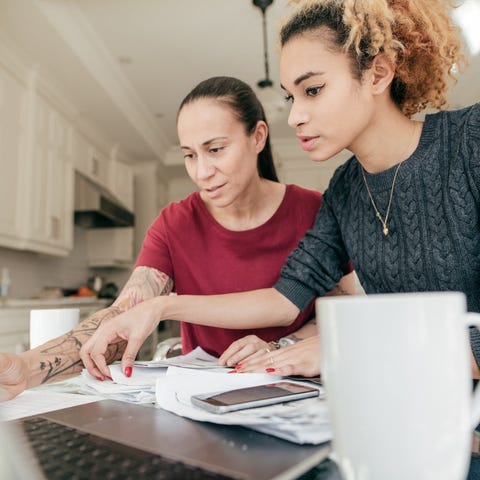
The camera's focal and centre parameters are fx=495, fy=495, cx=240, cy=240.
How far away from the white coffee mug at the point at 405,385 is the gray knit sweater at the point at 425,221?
2.04 ft

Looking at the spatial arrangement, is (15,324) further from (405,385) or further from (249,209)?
(405,385)

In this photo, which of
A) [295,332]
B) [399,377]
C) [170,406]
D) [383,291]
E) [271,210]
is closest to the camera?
[399,377]

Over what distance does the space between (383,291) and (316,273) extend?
156 mm

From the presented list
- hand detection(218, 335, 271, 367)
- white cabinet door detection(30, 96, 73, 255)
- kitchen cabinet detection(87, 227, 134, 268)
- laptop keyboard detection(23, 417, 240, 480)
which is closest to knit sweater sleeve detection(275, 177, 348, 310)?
hand detection(218, 335, 271, 367)

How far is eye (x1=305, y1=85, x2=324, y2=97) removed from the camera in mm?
936

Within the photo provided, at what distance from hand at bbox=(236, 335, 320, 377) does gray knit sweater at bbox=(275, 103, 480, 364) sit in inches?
9.9

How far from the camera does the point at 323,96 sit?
93 cm

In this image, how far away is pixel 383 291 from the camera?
1.04 metres

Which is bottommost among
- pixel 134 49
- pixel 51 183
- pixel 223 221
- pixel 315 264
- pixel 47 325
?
pixel 47 325

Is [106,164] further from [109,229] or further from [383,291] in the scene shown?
[383,291]

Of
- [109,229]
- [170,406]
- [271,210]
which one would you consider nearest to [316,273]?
[271,210]

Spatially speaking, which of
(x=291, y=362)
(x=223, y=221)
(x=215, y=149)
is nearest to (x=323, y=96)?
(x=215, y=149)

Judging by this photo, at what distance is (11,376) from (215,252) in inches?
28.8

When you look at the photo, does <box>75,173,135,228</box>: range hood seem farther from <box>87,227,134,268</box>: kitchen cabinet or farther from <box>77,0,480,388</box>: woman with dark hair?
<box>77,0,480,388</box>: woman with dark hair
